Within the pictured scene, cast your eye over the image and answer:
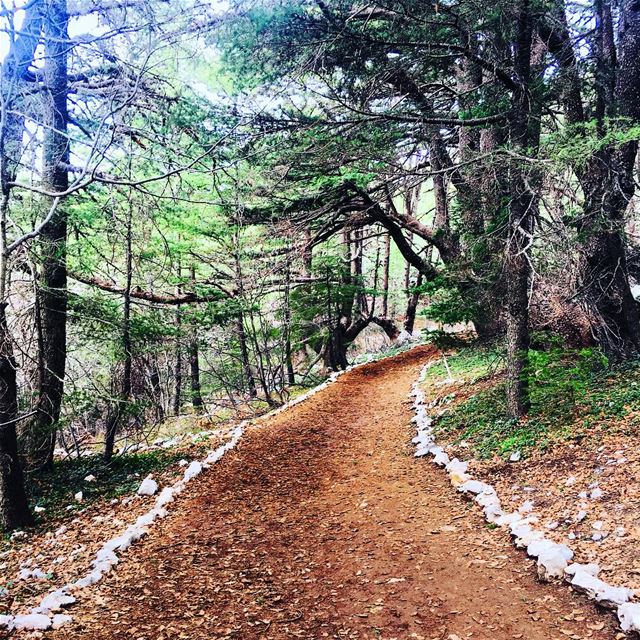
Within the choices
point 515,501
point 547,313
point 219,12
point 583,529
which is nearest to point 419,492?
point 515,501

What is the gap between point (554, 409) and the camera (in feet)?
19.0

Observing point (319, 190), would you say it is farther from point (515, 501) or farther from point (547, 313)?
point (515, 501)

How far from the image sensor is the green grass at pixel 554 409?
5273 mm

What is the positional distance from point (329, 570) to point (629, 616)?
2.07m

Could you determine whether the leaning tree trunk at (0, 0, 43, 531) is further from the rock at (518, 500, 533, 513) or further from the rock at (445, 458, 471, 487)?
the rock at (518, 500, 533, 513)

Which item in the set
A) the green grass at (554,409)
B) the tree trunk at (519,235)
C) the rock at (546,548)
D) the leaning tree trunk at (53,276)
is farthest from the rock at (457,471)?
the leaning tree trunk at (53,276)

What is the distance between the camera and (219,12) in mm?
5516

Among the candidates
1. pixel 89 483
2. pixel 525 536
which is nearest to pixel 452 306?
pixel 525 536

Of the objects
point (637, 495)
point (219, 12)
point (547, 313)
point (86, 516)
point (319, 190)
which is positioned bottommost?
point (86, 516)

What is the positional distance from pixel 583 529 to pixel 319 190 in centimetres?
749

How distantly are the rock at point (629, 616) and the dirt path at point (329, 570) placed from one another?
4.4 inches

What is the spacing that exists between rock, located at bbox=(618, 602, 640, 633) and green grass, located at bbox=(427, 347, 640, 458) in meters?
2.53

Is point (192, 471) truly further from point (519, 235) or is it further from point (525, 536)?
point (519, 235)

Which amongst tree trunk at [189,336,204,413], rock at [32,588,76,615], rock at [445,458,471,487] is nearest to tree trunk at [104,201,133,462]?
rock at [32,588,76,615]
